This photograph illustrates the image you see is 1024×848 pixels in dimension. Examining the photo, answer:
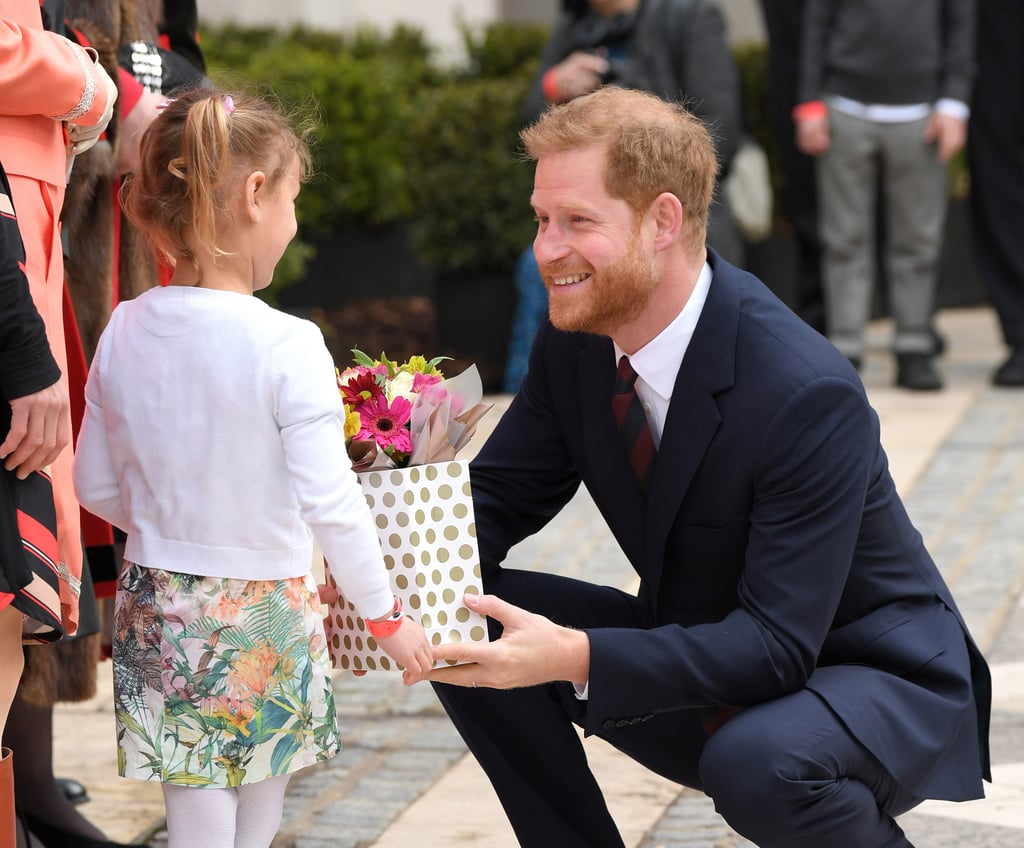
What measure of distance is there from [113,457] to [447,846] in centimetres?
121

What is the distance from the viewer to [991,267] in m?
8.24

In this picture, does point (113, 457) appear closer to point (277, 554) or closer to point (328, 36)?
point (277, 554)

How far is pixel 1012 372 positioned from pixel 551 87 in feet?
8.90

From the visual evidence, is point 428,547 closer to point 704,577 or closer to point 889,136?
point 704,577

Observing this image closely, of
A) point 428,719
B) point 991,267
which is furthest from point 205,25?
point 428,719

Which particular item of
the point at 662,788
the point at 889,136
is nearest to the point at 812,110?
the point at 889,136

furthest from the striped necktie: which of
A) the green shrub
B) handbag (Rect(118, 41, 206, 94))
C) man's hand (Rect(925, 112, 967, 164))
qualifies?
the green shrub

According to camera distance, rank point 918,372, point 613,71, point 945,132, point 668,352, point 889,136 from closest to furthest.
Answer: point 668,352 → point 613,71 → point 945,132 → point 889,136 → point 918,372

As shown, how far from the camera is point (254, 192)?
2652mm

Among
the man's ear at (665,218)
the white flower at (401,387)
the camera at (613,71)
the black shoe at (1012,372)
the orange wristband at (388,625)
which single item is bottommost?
the black shoe at (1012,372)

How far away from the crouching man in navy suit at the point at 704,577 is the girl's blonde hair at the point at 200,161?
1.76ft

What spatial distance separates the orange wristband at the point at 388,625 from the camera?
8.70 feet

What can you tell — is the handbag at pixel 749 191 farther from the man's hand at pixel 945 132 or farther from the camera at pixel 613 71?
the camera at pixel 613 71

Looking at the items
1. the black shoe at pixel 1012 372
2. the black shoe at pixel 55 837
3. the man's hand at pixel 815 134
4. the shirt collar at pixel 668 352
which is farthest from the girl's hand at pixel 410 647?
the black shoe at pixel 1012 372
